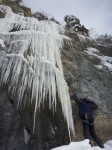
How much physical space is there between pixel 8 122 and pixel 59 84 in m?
1.64

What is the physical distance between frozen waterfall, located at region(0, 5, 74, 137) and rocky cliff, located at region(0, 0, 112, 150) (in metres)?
0.16

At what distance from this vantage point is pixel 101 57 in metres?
11.3

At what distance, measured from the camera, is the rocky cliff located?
699 centimetres

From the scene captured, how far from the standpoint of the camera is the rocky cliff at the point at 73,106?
699cm

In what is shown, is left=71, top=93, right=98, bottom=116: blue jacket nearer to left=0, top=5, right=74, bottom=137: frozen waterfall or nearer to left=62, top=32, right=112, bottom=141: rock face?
left=62, top=32, right=112, bottom=141: rock face

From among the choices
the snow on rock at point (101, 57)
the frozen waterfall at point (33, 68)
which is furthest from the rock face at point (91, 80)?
the frozen waterfall at point (33, 68)

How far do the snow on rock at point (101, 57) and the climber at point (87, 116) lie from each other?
2.46m

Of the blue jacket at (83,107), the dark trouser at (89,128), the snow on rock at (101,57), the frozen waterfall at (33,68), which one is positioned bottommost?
the dark trouser at (89,128)

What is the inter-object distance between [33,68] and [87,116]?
1835 mm

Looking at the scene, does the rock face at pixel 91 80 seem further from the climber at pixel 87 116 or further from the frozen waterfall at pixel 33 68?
the frozen waterfall at pixel 33 68

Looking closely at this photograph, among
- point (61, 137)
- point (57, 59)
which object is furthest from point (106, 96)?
point (61, 137)

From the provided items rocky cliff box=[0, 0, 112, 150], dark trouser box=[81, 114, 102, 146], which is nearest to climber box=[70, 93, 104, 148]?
dark trouser box=[81, 114, 102, 146]

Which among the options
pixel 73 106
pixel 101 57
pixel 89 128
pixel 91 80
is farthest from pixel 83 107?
pixel 101 57

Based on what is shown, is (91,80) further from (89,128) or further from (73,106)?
(89,128)
